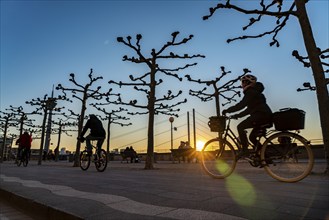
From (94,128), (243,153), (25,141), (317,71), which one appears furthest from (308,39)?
(25,141)

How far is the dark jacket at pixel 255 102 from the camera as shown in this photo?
4.68 meters

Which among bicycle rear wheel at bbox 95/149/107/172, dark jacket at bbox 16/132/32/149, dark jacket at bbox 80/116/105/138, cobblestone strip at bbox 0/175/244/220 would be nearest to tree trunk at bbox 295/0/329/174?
cobblestone strip at bbox 0/175/244/220

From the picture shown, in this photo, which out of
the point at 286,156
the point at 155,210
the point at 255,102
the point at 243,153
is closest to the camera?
the point at 155,210

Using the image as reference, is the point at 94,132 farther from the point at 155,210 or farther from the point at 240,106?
the point at 155,210

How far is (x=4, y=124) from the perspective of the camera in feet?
94.0

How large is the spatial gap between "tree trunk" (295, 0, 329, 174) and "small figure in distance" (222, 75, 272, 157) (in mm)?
2526

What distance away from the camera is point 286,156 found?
4.44m

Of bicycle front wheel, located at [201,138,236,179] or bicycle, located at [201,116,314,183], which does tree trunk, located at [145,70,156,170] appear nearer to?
bicycle front wheel, located at [201,138,236,179]

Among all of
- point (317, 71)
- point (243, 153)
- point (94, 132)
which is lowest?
point (243, 153)

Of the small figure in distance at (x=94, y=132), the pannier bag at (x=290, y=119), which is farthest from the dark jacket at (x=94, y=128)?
the pannier bag at (x=290, y=119)

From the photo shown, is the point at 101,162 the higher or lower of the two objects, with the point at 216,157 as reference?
lower

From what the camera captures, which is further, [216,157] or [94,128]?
[94,128]

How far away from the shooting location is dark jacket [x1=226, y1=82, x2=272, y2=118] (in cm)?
468

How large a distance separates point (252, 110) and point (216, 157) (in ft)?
5.11
